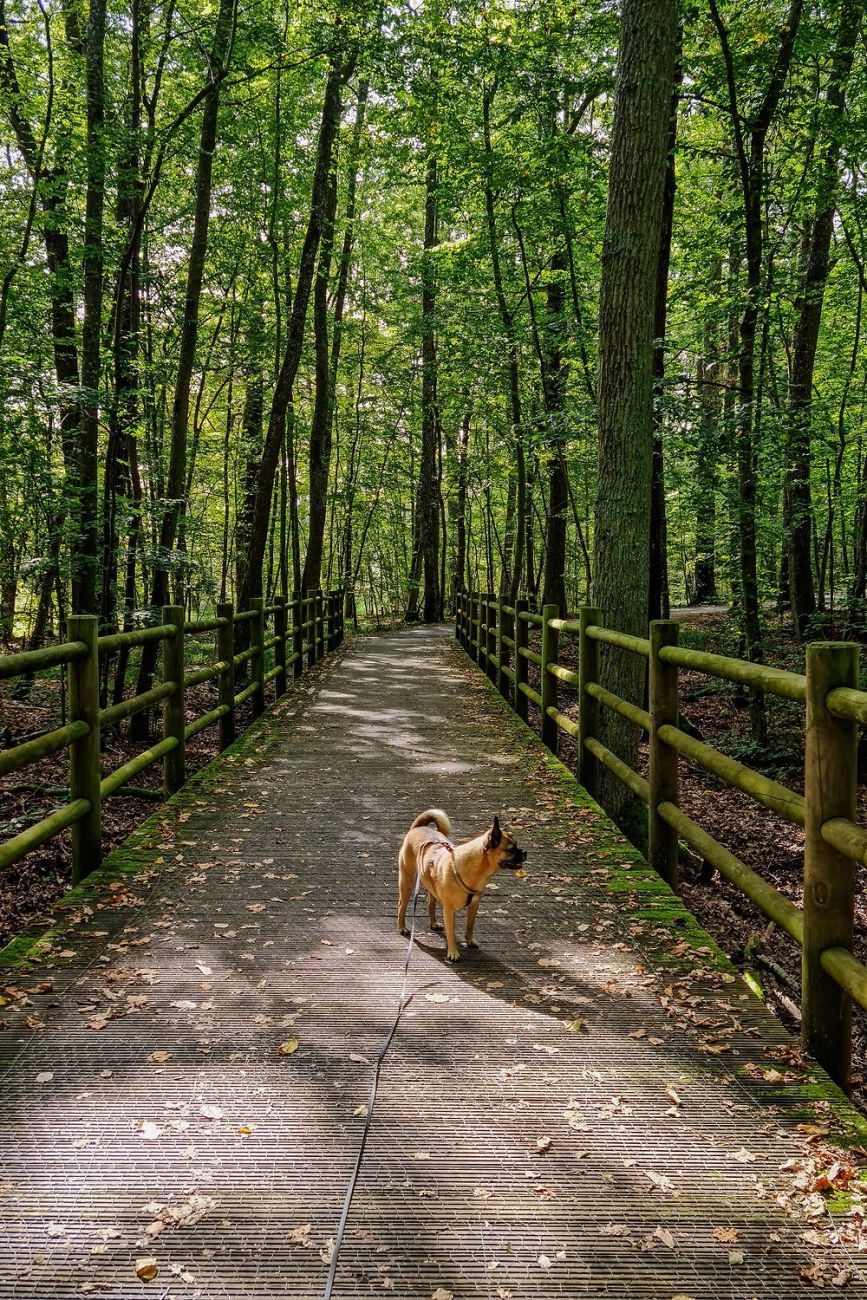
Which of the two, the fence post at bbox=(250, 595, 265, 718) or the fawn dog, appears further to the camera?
the fence post at bbox=(250, 595, 265, 718)

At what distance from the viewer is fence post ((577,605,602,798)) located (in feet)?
19.7

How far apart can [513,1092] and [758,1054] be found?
2.93ft

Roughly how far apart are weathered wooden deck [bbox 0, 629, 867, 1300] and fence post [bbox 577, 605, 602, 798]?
1.43 m

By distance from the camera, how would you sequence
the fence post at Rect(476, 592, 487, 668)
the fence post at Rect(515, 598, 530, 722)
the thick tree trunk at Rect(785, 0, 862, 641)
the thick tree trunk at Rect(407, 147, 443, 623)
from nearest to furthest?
the thick tree trunk at Rect(785, 0, 862, 641), the fence post at Rect(515, 598, 530, 722), the fence post at Rect(476, 592, 487, 668), the thick tree trunk at Rect(407, 147, 443, 623)

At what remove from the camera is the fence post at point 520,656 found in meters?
9.20

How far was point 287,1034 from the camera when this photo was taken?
3000 mm

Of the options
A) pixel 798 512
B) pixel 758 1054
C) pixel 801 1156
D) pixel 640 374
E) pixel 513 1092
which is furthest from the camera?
pixel 798 512

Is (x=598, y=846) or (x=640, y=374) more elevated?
(x=640, y=374)

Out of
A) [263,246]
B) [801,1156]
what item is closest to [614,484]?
[801,1156]

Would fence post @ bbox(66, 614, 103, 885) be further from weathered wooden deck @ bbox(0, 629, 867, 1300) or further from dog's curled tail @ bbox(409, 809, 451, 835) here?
dog's curled tail @ bbox(409, 809, 451, 835)

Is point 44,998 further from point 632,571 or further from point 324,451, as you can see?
point 324,451

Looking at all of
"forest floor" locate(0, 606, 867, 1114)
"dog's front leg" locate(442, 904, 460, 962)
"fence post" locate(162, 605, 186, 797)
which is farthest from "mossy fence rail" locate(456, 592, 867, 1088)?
"fence post" locate(162, 605, 186, 797)

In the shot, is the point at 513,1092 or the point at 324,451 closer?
the point at 513,1092

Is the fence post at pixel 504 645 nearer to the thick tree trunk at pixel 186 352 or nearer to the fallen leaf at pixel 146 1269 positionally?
the thick tree trunk at pixel 186 352
